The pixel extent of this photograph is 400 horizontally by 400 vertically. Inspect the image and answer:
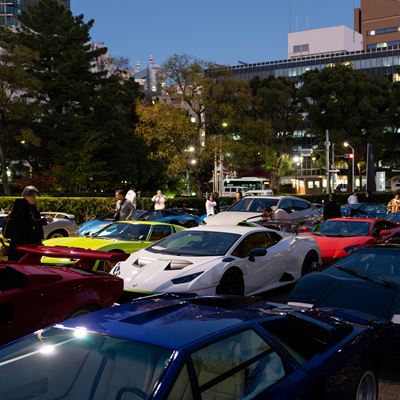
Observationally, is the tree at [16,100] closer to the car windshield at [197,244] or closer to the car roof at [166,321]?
the car windshield at [197,244]

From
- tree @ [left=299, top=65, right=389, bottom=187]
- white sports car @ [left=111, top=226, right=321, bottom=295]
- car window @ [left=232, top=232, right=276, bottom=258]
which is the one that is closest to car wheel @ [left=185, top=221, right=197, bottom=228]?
white sports car @ [left=111, top=226, right=321, bottom=295]

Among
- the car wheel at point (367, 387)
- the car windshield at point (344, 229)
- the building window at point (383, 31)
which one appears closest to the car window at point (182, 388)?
the car wheel at point (367, 387)

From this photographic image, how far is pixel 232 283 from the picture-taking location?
864 cm

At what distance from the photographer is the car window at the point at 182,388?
265 centimetres

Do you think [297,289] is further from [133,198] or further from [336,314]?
[133,198]

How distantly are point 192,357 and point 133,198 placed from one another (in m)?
15.4

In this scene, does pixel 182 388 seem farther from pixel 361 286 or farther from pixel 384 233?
pixel 384 233

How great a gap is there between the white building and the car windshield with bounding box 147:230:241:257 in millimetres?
130443

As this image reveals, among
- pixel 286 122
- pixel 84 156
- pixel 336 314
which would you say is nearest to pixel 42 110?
pixel 84 156

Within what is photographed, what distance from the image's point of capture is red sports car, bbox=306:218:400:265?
12.3 meters

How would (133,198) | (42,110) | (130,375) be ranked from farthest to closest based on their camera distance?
(42,110)
(133,198)
(130,375)

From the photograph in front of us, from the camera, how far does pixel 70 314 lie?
229 inches

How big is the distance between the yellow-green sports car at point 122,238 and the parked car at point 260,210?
4311 millimetres

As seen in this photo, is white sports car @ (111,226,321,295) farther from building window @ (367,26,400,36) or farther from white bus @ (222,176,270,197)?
building window @ (367,26,400,36)
